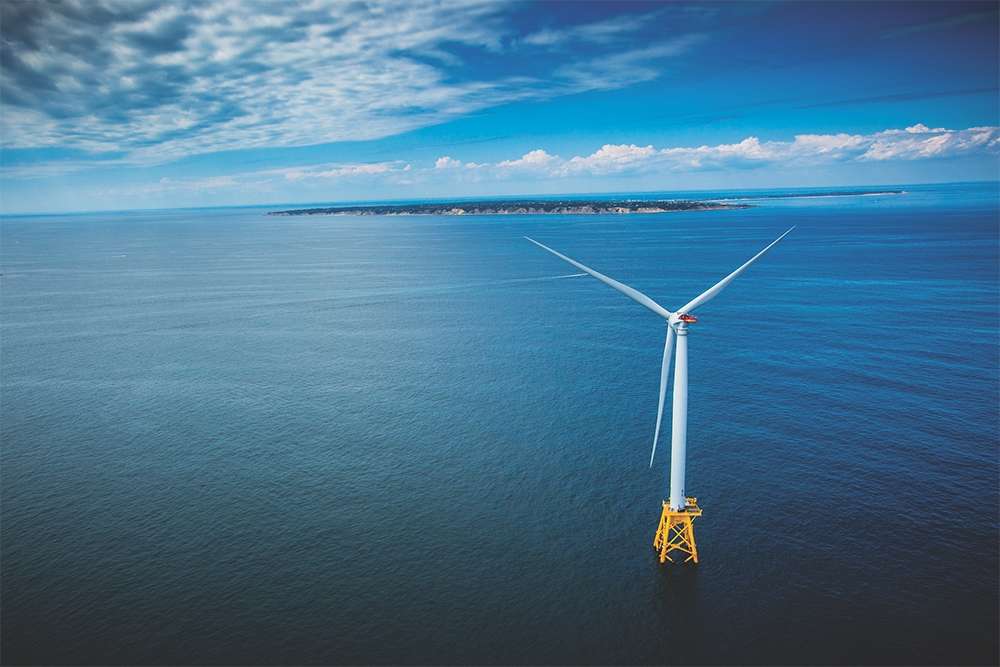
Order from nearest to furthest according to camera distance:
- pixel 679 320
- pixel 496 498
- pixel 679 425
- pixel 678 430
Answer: pixel 679 320, pixel 678 430, pixel 679 425, pixel 496 498

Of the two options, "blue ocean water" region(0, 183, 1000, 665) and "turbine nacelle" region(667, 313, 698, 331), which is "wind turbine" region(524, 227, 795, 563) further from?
"blue ocean water" region(0, 183, 1000, 665)

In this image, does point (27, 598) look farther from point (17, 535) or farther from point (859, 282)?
point (859, 282)

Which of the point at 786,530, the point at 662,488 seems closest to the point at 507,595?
the point at 662,488

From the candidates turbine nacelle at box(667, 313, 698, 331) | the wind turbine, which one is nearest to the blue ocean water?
the wind turbine

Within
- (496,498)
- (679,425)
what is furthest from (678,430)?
(496,498)

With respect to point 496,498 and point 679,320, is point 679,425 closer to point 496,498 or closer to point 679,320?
point 679,320

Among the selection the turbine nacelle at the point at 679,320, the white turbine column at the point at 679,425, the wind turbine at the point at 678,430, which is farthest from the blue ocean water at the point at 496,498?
the turbine nacelle at the point at 679,320
